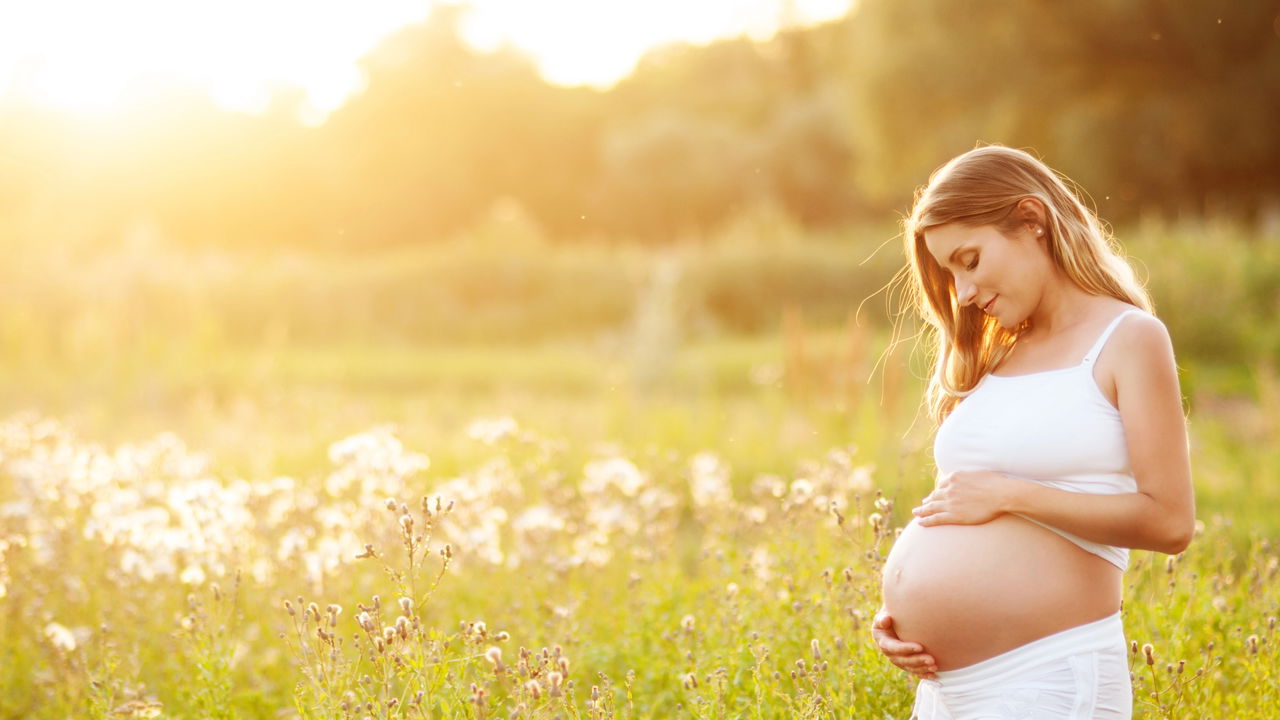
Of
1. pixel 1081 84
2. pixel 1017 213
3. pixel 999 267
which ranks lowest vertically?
pixel 999 267

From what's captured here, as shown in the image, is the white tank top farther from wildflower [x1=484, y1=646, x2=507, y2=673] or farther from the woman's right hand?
wildflower [x1=484, y1=646, x2=507, y2=673]

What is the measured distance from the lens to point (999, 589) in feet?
8.06

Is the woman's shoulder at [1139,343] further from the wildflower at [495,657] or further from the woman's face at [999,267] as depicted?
the wildflower at [495,657]

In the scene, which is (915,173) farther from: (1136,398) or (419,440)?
(1136,398)

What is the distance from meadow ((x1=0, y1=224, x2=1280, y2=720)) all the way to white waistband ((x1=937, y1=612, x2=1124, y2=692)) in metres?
0.25

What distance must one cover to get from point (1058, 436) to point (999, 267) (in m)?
0.42

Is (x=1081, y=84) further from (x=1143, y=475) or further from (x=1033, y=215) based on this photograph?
(x=1143, y=475)

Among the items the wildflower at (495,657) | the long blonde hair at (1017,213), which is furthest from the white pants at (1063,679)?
the wildflower at (495,657)

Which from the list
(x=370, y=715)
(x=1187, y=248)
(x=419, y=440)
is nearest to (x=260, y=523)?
(x=370, y=715)

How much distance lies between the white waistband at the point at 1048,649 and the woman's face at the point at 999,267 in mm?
729

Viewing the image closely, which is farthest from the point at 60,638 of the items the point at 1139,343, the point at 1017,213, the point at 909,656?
the point at 1139,343

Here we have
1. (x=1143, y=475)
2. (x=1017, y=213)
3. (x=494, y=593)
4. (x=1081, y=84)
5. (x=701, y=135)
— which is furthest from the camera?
(x=701, y=135)

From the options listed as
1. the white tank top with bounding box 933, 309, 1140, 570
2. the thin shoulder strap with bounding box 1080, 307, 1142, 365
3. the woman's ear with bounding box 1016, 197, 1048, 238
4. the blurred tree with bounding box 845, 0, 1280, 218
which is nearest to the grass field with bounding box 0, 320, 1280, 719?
the white tank top with bounding box 933, 309, 1140, 570

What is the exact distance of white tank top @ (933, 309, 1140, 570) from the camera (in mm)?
2354
